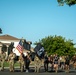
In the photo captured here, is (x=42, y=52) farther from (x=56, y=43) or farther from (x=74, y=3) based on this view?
(x=56, y=43)

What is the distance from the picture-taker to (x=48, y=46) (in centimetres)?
8869

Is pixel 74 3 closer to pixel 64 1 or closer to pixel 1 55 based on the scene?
pixel 64 1

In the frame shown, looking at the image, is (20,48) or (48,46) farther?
(48,46)

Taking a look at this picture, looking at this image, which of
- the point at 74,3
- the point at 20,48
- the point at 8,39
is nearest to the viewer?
the point at 74,3

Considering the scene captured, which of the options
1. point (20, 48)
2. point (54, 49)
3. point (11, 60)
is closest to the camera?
point (11, 60)

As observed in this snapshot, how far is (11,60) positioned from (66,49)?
2319 inches

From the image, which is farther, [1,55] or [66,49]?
[66,49]

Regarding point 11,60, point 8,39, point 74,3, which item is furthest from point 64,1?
point 8,39

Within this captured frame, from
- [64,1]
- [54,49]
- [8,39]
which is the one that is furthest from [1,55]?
[8,39]

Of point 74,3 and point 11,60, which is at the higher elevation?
point 74,3

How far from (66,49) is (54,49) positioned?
3.30 metres

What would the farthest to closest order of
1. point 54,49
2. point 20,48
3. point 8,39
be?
point 8,39, point 54,49, point 20,48

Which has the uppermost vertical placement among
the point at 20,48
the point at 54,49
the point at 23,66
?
the point at 54,49

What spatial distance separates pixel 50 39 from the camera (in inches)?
3617
